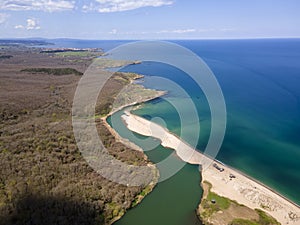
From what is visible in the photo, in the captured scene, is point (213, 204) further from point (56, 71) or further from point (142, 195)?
point (56, 71)

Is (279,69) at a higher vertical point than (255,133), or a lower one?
higher

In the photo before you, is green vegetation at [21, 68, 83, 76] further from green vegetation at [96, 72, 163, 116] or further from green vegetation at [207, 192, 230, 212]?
green vegetation at [207, 192, 230, 212]

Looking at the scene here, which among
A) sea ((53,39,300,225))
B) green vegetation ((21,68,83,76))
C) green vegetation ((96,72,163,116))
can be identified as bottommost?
sea ((53,39,300,225))

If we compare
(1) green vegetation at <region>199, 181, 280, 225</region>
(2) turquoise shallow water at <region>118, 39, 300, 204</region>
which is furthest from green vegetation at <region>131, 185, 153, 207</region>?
(2) turquoise shallow water at <region>118, 39, 300, 204</region>

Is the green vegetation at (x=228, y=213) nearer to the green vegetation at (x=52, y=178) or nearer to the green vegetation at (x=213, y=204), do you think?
the green vegetation at (x=213, y=204)

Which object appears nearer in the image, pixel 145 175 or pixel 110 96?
pixel 145 175

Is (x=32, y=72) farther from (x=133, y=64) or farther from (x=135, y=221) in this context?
(x=135, y=221)

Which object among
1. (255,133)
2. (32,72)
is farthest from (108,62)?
(255,133)
